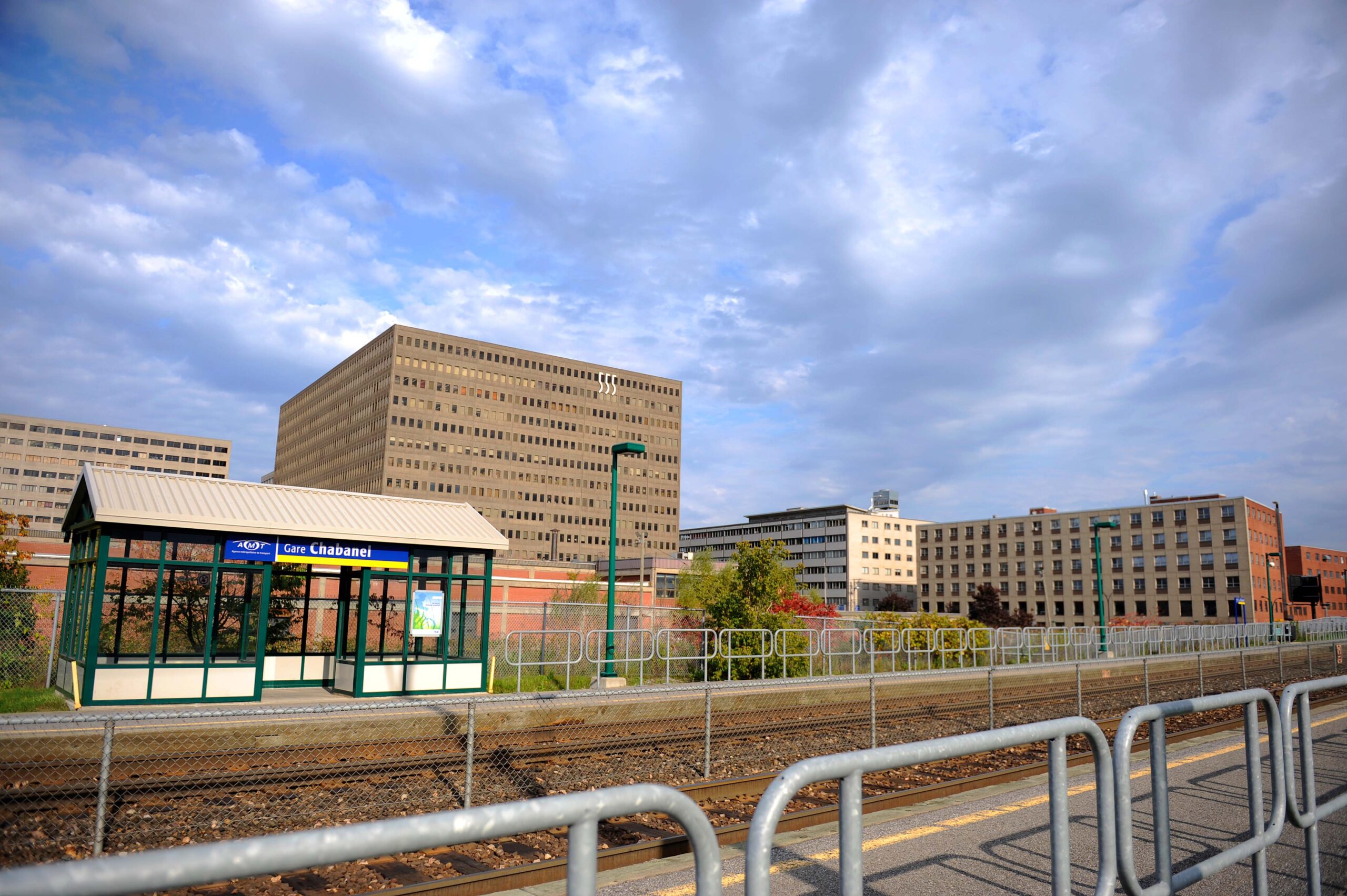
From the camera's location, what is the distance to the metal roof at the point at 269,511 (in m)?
16.0

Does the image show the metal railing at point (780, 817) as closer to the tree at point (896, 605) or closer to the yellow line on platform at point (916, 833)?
the yellow line on platform at point (916, 833)

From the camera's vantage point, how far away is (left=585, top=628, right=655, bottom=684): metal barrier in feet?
67.8

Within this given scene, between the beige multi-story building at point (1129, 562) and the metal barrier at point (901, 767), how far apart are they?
307ft

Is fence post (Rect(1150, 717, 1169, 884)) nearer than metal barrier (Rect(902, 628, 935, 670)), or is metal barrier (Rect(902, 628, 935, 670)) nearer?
fence post (Rect(1150, 717, 1169, 884))

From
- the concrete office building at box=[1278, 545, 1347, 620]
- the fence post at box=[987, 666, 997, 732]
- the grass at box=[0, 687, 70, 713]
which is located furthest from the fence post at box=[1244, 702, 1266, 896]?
the concrete office building at box=[1278, 545, 1347, 620]

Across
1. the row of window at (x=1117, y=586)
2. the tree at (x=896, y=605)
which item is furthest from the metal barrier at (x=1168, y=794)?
the row of window at (x=1117, y=586)

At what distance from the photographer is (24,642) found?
19688 mm

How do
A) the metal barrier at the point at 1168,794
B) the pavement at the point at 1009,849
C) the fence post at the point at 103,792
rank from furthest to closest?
the fence post at the point at 103,792, the pavement at the point at 1009,849, the metal barrier at the point at 1168,794

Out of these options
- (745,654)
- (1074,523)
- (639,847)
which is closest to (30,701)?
(639,847)

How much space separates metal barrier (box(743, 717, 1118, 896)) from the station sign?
52.8ft

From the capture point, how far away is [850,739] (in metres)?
14.6

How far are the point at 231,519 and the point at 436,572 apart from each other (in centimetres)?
424

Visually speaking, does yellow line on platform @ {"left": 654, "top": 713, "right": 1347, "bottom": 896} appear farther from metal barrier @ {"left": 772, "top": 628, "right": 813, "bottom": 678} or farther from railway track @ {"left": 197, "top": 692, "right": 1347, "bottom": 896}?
metal barrier @ {"left": 772, "top": 628, "right": 813, "bottom": 678}

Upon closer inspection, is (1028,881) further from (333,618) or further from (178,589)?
(333,618)
